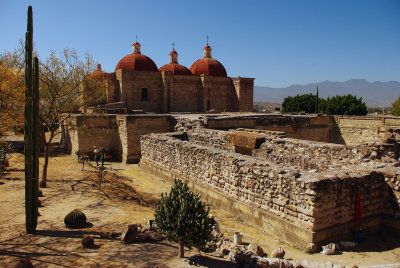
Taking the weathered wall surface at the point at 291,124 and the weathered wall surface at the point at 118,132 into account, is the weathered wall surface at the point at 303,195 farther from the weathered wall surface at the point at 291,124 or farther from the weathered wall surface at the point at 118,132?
the weathered wall surface at the point at 118,132

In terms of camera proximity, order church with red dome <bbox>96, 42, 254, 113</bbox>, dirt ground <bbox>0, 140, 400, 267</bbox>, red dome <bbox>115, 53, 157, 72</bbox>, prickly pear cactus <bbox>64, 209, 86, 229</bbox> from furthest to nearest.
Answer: red dome <bbox>115, 53, 157, 72</bbox>
church with red dome <bbox>96, 42, 254, 113</bbox>
prickly pear cactus <bbox>64, 209, 86, 229</bbox>
dirt ground <bbox>0, 140, 400, 267</bbox>

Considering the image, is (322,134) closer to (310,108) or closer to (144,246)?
(144,246)

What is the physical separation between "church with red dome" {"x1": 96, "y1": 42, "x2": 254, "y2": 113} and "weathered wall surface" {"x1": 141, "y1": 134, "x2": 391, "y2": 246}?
1862cm

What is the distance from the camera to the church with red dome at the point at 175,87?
26.8m

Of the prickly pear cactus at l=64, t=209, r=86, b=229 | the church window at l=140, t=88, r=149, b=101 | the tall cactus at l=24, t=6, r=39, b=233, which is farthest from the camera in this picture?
the church window at l=140, t=88, r=149, b=101

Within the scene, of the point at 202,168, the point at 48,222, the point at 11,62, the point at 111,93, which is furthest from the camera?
the point at 111,93

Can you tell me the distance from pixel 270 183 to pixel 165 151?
6.15 meters

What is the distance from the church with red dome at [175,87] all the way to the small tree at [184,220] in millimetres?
20510

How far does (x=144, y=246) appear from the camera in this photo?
5.29 metres

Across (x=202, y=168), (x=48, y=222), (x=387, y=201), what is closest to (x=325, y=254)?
(x=387, y=201)

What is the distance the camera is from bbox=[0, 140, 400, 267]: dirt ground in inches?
185

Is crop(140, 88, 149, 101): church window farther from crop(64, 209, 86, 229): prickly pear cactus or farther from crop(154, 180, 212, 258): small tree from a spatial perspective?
crop(154, 180, 212, 258): small tree

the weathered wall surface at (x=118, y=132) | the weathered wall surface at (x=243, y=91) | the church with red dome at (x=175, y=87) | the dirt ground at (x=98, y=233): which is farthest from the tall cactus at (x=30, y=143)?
the weathered wall surface at (x=243, y=91)

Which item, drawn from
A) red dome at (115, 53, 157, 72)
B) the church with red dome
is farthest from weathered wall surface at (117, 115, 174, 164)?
red dome at (115, 53, 157, 72)
